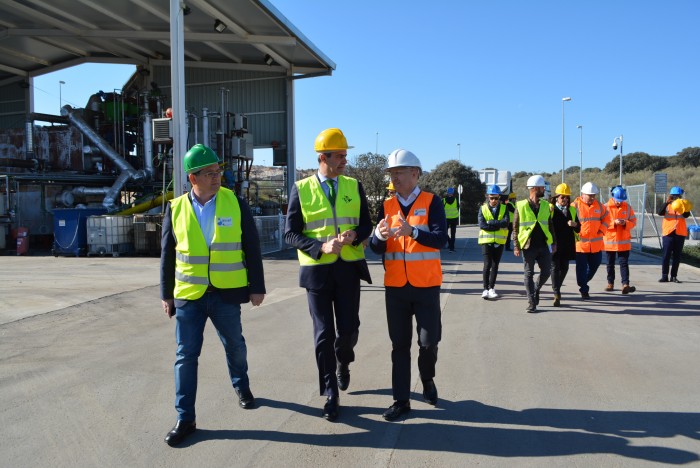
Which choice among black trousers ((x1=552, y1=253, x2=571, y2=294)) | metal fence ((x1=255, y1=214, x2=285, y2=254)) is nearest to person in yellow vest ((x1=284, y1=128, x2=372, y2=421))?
black trousers ((x1=552, y1=253, x2=571, y2=294))

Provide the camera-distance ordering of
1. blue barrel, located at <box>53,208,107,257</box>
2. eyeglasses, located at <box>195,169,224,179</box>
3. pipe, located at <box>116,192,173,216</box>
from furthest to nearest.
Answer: pipe, located at <box>116,192,173,216</box> < blue barrel, located at <box>53,208,107,257</box> < eyeglasses, located at <box>195,169,224,179</box>

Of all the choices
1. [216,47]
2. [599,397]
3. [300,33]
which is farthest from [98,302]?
[216,47]

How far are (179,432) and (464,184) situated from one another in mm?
39174

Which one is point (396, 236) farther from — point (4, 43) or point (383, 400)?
point (4, 43)

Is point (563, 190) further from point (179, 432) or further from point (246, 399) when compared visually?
point (179, 432)

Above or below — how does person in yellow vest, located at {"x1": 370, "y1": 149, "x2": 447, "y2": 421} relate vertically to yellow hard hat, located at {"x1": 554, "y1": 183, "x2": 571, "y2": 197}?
below

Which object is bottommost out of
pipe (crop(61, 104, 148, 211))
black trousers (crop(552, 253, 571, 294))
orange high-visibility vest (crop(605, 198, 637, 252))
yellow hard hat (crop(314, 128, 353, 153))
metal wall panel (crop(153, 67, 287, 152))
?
black trousers (crop(552, 253, 571, 294))

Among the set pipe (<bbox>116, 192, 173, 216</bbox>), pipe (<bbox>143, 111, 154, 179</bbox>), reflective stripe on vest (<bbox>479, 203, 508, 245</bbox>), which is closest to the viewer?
reflective stripe on vest (<bbox>479, 203, 508, 245</bbox>)

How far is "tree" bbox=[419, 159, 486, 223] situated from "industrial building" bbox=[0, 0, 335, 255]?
19630mm

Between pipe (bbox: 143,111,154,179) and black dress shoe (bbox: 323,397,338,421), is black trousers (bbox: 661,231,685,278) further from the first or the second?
pipe (bbox: 143,111,154,179)

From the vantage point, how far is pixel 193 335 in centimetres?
379

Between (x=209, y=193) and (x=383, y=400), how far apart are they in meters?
2.15

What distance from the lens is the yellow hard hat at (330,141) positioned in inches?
161

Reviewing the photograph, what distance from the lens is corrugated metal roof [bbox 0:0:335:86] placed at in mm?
17516
